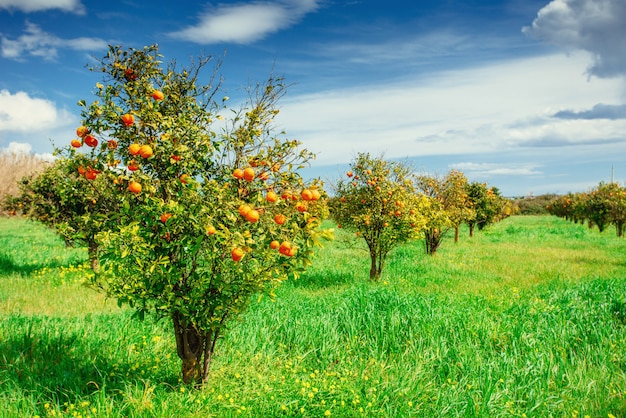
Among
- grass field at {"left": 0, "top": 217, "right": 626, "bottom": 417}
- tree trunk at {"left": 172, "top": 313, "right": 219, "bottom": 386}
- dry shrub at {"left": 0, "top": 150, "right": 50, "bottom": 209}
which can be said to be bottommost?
→ grass field at {"left": 0, "top": 217, "right": 626, "bottom": 417}

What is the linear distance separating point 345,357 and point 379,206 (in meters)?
6.06

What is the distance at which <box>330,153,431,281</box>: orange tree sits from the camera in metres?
11.9

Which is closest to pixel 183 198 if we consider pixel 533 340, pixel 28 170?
pixel 533 340

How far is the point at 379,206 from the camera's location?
11.9m

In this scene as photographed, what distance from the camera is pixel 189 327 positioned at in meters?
→ 5.10

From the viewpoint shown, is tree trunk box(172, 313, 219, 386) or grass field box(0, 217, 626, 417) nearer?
grass field box(0, 217, 626, 417)

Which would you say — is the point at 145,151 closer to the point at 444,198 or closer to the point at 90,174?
the point at 90,174

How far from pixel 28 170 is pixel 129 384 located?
5511cm

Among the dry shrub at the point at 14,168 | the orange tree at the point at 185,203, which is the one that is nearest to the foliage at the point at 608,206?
Answer: the orange tree at the point at 185,203

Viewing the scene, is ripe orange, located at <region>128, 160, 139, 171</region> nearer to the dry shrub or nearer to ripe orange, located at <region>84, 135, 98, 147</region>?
ripe orange, located at <region>84, 135, 98, 147</region>

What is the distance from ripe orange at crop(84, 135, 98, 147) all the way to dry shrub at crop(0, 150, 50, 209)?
4722 centimetres

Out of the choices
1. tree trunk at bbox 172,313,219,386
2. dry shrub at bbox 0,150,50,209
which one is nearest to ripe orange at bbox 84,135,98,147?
tree trunk at bbox 172,313,219,386

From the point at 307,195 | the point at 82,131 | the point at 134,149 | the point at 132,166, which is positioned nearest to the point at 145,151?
the point at 134,149

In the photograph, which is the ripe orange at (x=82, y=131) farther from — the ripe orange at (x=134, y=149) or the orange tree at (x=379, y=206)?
the orange tree at (x=379, y=206)
